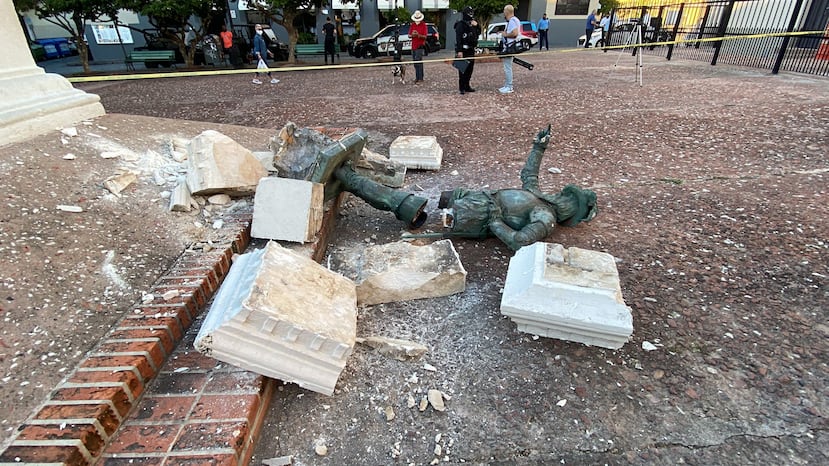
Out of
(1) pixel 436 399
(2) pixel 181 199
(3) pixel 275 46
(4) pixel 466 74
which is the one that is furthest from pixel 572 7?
(1) pixel 436 399

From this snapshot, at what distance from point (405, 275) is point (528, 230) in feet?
2.59

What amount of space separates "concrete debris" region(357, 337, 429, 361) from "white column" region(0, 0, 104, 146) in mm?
2716

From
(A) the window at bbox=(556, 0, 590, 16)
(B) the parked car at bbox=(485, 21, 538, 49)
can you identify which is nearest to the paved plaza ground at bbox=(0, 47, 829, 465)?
(B) the parked car at bbox=(485, 21, 538, 49)

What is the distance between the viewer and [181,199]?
2.56m

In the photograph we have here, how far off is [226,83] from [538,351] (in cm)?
1108

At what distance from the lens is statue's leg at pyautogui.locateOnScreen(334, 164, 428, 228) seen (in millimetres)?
2826

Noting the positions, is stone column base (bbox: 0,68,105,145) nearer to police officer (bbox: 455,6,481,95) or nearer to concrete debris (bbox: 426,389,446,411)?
concrete debris (bbox: 426,389,446,411)

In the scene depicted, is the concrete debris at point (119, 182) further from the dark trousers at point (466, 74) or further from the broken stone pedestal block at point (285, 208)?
the dark trousers at point (466, 74)

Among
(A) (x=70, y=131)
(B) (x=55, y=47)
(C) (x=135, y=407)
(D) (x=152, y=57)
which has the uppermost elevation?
(A) (x=70, y=131)

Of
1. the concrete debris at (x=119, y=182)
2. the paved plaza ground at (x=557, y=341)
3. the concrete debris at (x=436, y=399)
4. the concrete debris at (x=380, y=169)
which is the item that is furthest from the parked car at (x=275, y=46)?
the concrete debris at (x=436, y=399)

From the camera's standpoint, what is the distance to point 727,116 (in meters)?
5.75

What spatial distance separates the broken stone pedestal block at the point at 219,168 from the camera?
105 inches

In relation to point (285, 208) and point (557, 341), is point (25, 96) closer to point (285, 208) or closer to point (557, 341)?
point (285, 208)

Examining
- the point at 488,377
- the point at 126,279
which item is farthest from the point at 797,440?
the point at 126,279
